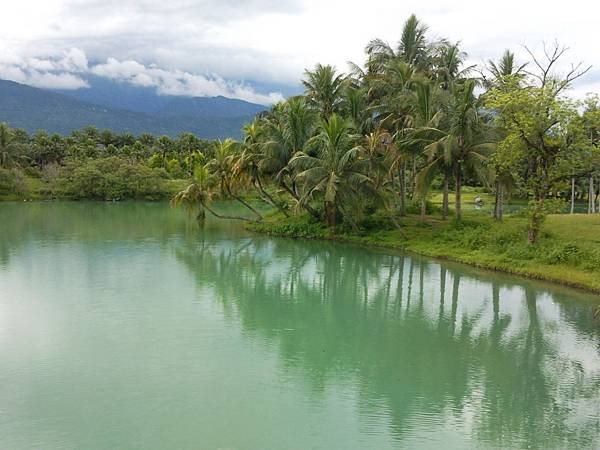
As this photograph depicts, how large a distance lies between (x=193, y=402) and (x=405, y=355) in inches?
187

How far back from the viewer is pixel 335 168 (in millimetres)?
25281

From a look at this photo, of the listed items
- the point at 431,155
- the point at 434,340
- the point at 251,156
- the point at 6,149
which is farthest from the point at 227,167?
the point at 6,149

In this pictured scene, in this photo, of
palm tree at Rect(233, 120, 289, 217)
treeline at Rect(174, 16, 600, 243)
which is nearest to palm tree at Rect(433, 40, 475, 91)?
treeline at Rect(174, 16, 600, 243)

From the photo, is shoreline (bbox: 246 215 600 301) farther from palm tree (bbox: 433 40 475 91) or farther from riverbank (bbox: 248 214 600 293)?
palm tree (bbox: 433 40 475 91)

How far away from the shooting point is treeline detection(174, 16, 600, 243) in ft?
62.8

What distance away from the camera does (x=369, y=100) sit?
3105 centimetres

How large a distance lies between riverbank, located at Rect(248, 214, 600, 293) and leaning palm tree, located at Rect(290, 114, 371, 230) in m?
3.00

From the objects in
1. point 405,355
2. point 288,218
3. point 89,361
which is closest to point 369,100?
point 288,218

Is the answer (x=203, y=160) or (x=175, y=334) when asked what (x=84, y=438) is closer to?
(x=175, y=334)

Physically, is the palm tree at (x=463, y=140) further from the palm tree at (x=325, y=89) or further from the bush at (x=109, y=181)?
the bush at (x=109, y=181)

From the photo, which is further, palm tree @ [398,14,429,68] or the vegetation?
palm tree @ [398,14,429,68]

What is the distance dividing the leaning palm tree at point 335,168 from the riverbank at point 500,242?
3.00 m

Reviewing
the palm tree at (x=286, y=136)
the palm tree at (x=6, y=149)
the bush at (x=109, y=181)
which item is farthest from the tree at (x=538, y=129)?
the palm tree at (x=6, y=149)

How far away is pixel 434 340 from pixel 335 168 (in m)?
13.6
